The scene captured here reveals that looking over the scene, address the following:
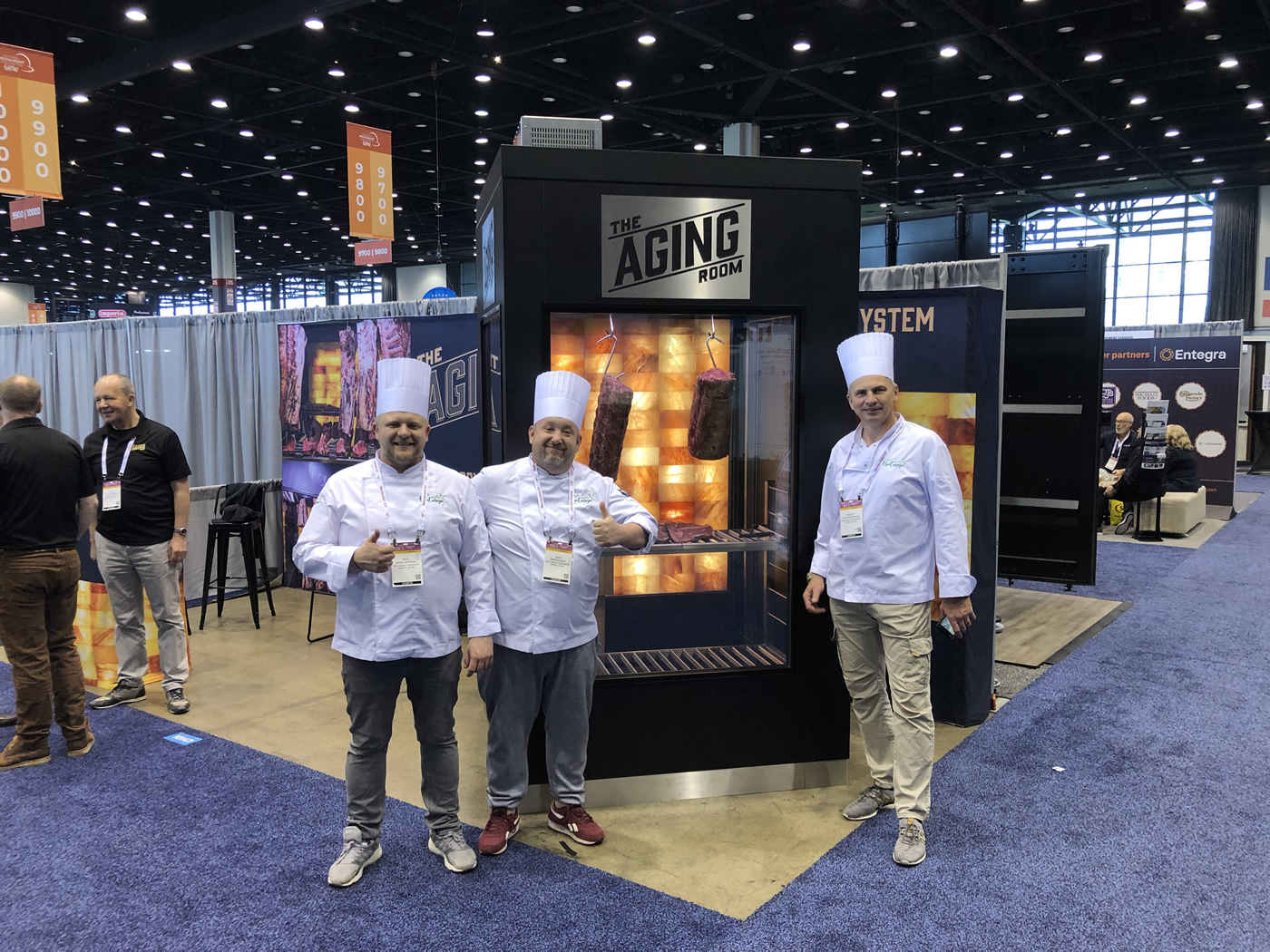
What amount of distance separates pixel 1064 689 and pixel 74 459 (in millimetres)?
4734

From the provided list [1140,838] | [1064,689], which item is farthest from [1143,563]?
[1140,838]

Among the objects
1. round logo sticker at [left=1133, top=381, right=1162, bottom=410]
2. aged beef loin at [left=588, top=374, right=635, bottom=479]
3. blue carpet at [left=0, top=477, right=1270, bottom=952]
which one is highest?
round logo sticker at [left=1133, top=381, right=1162, bottom=410]

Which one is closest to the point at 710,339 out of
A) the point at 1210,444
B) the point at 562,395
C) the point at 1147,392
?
the point at 562,395

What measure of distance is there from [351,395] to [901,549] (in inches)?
180

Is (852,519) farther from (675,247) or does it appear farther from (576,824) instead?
(576,824)

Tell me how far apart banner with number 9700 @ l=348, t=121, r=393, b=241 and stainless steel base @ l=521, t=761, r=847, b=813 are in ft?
25.8

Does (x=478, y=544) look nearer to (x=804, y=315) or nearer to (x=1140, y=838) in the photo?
(x=804, y=315)

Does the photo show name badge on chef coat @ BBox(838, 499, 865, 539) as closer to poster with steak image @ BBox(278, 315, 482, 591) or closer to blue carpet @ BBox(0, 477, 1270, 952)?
blue carpet @ BBox(0, 477, 1270, 952)

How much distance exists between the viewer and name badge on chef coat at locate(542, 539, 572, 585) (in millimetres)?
2736

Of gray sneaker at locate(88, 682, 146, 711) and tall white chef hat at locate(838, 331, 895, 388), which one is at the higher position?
tall white chef hat at locate(838, 331, 895, 388)

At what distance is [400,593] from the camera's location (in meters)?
2.60

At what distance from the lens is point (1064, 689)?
4504 mm

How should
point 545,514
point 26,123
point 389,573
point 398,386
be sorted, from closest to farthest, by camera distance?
1. point 389,573
2. point 398,386
3. point 545,514
4. point 26,123

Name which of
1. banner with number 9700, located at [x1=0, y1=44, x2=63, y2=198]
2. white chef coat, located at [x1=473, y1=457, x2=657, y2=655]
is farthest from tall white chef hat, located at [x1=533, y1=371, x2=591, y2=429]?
A: banner with number 9700, located at [x1=0, y1=44, x2=63, y2=198]
